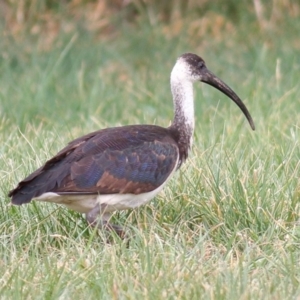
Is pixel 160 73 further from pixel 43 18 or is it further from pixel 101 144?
pixel 101 144

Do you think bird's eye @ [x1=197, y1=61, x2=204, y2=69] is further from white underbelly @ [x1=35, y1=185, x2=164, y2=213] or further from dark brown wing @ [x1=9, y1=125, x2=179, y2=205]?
white underbelly @ [x1=35, y1=185, x2=164, y2=213]

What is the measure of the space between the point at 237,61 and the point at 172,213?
525cm

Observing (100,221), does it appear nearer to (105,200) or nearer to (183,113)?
(105,200)

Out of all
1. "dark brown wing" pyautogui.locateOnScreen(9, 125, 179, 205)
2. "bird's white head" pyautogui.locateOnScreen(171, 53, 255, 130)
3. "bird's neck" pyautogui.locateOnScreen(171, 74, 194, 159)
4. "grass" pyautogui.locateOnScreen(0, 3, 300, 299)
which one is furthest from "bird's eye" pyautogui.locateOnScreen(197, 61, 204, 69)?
"dark brown wing" pyautogui.locateOnScreen(9, 125, 179, 205)

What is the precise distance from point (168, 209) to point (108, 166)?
0.47 meters

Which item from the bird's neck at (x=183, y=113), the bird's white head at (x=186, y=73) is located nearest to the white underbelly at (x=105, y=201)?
the bird's neck at (x=183, y=113)

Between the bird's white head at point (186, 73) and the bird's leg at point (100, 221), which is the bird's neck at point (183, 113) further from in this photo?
the bird's leg at point (100, 221)

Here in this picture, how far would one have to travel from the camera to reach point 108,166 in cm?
533

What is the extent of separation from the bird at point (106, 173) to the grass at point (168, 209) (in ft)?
0.49

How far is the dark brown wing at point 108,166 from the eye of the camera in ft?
16.9

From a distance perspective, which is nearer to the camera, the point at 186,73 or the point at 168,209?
the point at 168,209

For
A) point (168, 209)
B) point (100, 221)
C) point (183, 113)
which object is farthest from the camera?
point (183, 113)

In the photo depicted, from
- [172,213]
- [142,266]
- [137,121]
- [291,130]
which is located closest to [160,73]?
[137,121]

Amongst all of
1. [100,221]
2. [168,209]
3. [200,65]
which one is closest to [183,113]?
[200,65]
